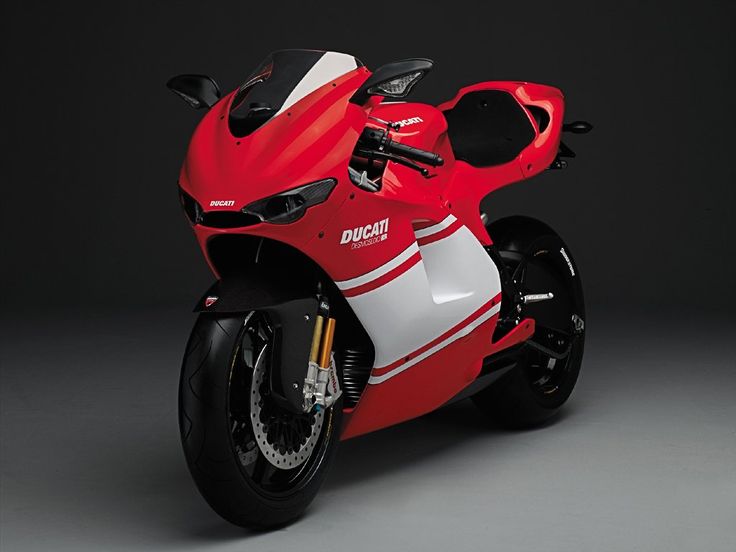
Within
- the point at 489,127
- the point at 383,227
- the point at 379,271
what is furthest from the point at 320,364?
the point at 489,127

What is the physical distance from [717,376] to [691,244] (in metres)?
2.47

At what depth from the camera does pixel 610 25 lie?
902 centimetres

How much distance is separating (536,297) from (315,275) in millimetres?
1399

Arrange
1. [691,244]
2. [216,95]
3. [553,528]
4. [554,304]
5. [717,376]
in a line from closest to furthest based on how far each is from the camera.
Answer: [553,528] → [216,95] → [554,304] → [717,376] → [691,244]

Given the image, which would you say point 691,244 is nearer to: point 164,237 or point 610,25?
point 610,25

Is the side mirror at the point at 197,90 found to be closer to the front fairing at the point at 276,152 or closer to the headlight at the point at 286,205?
the front fairing at the point at 276,152

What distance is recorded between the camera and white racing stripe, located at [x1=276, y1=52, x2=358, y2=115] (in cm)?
434

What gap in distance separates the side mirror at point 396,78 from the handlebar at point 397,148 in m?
0.13

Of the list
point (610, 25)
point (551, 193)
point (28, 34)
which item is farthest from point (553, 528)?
point (28, 34)

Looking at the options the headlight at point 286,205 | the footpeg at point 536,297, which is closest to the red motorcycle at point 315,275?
the headlight at point 286,205

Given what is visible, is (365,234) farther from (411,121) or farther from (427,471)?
(427,471)

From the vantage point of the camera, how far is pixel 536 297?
18.2 feet

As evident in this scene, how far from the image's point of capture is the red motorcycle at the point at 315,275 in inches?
165

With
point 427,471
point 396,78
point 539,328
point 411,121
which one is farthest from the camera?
point 539,328
